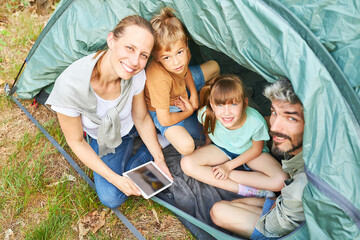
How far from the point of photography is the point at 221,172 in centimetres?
218

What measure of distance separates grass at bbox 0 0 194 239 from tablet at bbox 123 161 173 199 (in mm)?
165

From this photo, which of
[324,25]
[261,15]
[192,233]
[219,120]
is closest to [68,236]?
[192,233]

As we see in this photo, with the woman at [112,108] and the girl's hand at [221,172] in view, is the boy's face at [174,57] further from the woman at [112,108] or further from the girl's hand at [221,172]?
the girl's hand at [221,172]

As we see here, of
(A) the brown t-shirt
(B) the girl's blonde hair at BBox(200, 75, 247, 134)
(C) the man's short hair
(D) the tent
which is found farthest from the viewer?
(A) the brown t-shirt

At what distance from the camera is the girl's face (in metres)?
2.04

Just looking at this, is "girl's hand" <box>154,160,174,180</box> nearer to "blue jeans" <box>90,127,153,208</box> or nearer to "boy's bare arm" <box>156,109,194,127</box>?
"blue jeans" <box>90,127,153,208</box>

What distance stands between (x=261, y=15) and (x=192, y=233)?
137cm

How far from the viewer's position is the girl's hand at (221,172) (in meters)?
2.18

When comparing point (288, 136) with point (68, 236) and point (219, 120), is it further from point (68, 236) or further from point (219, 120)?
point (68, 236)

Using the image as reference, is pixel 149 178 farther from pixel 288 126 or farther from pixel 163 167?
pixel 288 126

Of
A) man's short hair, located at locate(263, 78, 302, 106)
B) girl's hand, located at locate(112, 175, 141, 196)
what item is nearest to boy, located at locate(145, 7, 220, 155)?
girl's hand, located at locate(112, 175, 141, 196)

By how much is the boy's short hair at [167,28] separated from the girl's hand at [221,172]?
0.86 metres

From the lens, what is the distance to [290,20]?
1.37 metres

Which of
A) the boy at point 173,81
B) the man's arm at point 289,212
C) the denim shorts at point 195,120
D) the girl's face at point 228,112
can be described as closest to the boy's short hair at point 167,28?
the boy at point 173,81
